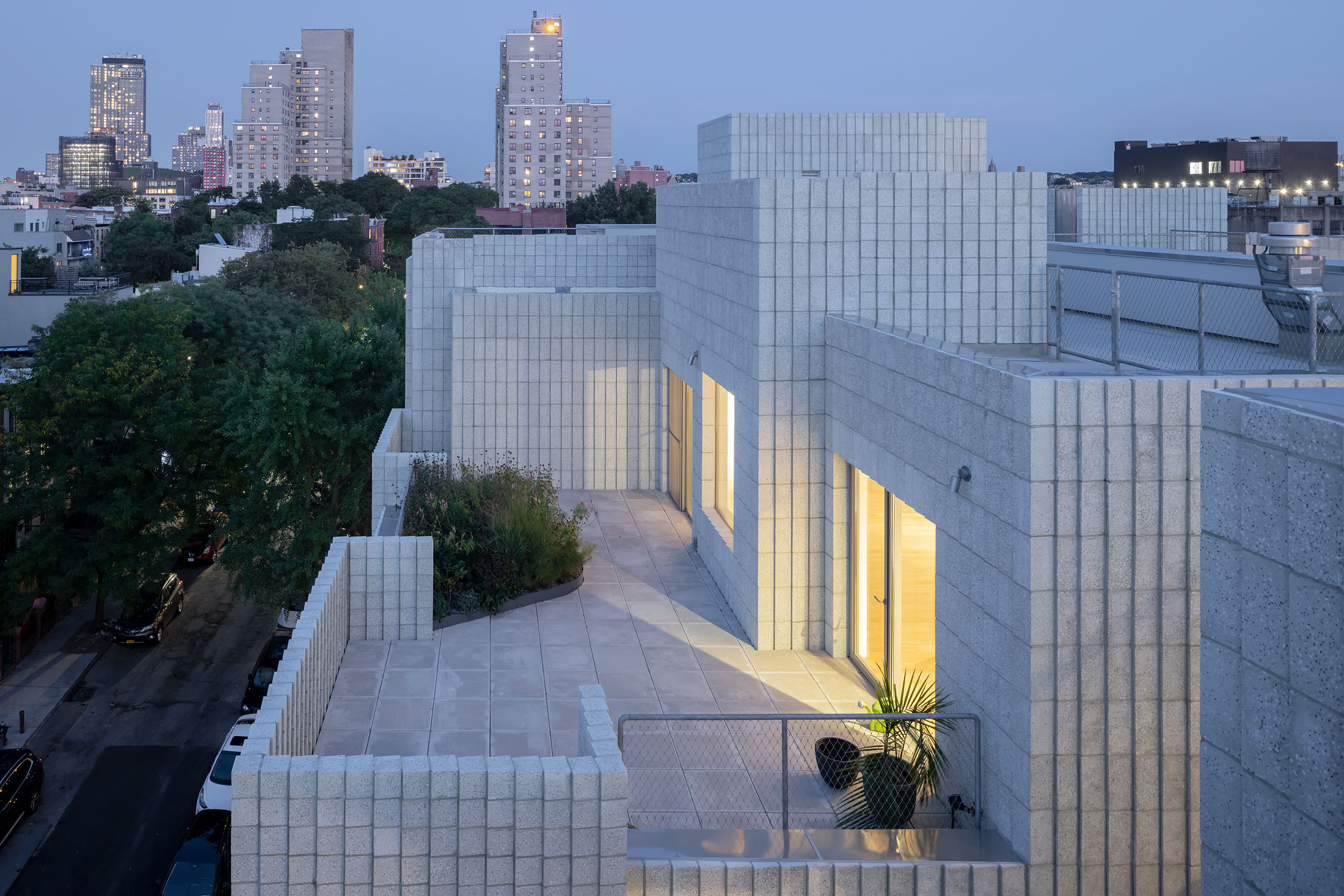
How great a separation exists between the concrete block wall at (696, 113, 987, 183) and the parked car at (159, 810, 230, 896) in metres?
13.5

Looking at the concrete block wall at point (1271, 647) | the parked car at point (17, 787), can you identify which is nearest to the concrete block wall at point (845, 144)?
the concrete block wall at point (1271, 647)

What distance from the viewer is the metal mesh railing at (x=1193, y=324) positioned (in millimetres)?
9297

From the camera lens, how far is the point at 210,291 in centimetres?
4638

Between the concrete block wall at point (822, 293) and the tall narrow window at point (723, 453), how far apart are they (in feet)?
8.45

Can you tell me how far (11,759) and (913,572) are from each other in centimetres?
1991

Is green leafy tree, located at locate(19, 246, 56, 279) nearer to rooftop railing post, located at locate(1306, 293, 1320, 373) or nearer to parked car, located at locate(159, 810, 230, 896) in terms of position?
parked car, located at locate(159, 810, 230, 896)

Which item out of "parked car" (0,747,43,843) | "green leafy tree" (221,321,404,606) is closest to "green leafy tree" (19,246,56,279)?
"green leafy tree" (221,321,404,606)

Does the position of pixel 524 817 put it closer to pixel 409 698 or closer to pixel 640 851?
pixel 640 851

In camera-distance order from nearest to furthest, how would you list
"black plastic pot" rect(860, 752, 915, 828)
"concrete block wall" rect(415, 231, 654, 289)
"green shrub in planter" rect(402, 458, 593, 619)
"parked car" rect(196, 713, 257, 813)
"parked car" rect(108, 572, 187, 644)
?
1. "black plastic pot" rect(860, 752, 915, 828)
2. "green shrub in planter" rect(402, 458, 593, 619)
3. "parked car" rect(196, 713, 257, 813)
4. "concrete block wall" rect(415, 231, 654, 289)
5. "parked car" rect(108, 572, 187, 644)

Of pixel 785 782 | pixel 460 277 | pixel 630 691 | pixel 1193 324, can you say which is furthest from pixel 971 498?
pixel 460 277

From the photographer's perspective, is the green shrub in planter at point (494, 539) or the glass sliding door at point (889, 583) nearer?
the glass sliding door at point (889, 583)

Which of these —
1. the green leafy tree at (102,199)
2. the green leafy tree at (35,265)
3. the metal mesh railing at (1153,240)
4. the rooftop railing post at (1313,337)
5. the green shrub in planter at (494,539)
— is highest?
the green leafy tree at (102,199)

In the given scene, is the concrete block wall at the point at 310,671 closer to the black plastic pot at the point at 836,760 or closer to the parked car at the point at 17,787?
the black plastic pot at the point at 836,760

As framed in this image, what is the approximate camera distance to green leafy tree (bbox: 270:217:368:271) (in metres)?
82.7
